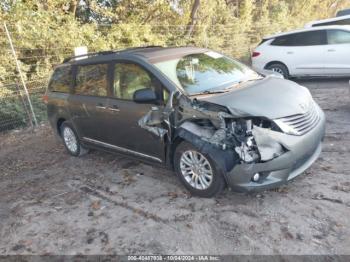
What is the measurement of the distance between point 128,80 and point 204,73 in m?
1.02

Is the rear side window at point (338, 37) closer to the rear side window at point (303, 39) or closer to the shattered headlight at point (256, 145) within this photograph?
the rear side window at point (303, 39)

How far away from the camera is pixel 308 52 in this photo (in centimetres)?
896

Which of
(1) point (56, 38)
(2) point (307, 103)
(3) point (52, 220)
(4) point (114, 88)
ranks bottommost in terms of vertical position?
(3) point (52, 220)

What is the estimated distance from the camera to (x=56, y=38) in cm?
889

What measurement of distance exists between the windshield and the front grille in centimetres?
91

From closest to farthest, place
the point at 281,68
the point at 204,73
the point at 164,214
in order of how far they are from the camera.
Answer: the point at 164,214
the point at 204,73
the point at 281,68

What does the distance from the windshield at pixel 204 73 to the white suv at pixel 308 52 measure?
4.82 metres

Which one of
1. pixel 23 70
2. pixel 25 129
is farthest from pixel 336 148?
pixel 23 70

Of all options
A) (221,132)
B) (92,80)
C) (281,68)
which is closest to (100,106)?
(92,80)

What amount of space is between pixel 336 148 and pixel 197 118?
2.32 metres

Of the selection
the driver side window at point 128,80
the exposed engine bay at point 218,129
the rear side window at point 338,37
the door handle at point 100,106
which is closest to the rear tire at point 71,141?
the door handle at point 100,106

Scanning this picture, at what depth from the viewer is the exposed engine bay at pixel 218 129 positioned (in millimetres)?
3395

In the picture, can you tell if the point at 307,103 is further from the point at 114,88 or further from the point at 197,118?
the point at 114,88

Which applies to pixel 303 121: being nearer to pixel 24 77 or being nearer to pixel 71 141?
pixel 71 141
